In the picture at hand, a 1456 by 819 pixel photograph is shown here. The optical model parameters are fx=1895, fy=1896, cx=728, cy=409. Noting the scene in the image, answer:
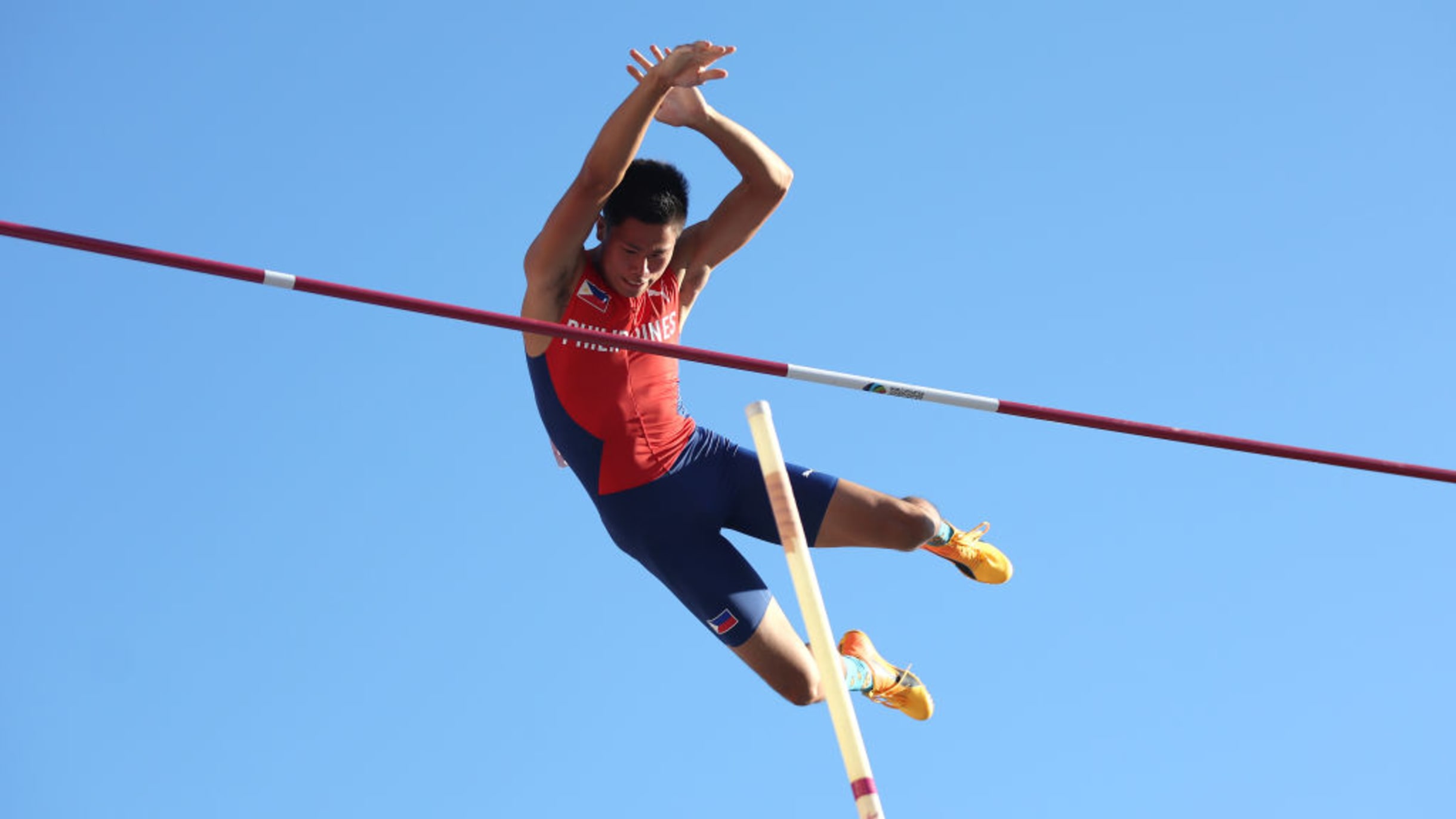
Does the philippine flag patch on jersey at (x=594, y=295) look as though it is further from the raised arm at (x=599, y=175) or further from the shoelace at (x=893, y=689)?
the shoelace at (x=893, y=689)

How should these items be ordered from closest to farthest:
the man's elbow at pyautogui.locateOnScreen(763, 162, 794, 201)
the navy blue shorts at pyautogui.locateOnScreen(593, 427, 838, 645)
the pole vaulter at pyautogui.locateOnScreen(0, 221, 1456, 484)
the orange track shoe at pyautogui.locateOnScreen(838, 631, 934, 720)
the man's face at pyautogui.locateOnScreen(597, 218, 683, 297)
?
1. the pole vaulter at pyautogui.locateOnScreen(0, 221, 1456, 484)
2. the man's face at pyautogui.locateOnScreen(597, 218, 683, 297)
3. the navy blue shorts at pyautogui.locateOnScreen(593, 427, 838, 645)
4. the man's elbow at pyautogui.locateOnScreen(763, 162, 794, 201)
5. the orange track shoe at pyautogui.locateOnScreen(838, 631, 934, 720)

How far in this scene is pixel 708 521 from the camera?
6.54 metres

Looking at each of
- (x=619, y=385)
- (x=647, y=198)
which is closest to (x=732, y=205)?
(x=647, y=198)

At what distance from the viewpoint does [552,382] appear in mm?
6406

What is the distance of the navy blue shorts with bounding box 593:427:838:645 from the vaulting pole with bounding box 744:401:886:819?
709 millimetres

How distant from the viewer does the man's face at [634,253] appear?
6.23 m

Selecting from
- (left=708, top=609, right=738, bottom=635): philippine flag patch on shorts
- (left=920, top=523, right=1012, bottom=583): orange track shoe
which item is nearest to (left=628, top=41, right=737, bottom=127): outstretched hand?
(left=708, top=609, right=738, bottom=635): philippine flag patch on shorts

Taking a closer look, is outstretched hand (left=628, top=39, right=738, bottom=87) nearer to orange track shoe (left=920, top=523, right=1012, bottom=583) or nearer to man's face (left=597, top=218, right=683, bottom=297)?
man's face (left=597, top=218, right=683, bottom=297)

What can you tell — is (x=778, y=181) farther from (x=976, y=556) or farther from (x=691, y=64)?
(x=976, y=556)

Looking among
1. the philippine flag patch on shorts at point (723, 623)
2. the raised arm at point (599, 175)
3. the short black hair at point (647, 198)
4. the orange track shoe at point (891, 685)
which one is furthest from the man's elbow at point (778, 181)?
the orange track shoe at point (891, 685)

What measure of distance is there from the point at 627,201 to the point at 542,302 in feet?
1.44

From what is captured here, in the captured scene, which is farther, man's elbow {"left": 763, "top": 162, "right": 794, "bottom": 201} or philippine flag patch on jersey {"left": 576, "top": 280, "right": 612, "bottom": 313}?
man's elbow {"left": 763, "top": 162, "right": 794, "bottom": 201}

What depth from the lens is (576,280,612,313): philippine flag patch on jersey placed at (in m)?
6.27

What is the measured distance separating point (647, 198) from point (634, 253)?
190 millimetres
